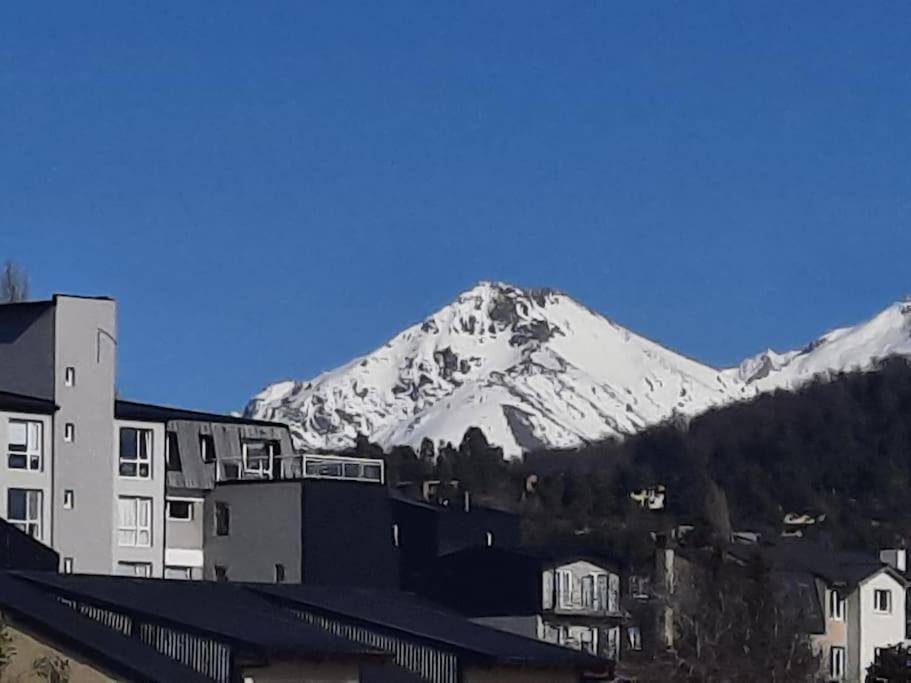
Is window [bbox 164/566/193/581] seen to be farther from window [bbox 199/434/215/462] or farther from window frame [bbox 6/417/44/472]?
window frame [bbox 6/417/44/472]

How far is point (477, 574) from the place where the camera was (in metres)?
80.6

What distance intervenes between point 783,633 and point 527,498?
57.4m

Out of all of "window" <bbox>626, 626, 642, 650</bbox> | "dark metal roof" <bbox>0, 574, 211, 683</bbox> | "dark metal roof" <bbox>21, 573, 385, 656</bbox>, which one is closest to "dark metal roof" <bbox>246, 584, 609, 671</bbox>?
"dark metal roof" <bbox>21, 573, 385, 656</bbox>

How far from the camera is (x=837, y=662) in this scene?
319ft

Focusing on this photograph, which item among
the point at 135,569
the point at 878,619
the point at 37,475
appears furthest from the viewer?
the point at 878,619

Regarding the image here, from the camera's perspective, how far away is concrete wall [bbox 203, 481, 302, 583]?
71250 millimetres

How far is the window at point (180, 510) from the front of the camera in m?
73.3

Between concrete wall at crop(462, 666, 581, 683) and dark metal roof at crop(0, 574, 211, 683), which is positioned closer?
dark metal roof at crop(0, 574, 211, 683)

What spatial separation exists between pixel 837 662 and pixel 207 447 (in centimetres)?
3344

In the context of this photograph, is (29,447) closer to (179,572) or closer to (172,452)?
(172,452)

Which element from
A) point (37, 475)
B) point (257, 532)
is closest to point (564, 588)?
point (257, 532)

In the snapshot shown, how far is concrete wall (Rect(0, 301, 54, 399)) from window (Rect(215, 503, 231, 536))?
759cm

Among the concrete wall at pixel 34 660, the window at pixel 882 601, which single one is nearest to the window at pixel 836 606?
the window at pixel 882 601

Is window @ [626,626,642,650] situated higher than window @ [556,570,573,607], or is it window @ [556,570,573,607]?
window @ [556,570,573,607]
